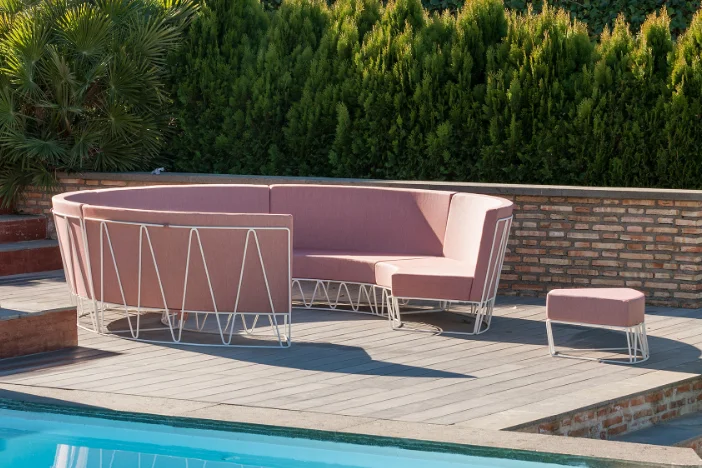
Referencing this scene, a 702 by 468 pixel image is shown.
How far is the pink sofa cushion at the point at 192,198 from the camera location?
32.2 feet

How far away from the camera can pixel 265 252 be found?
811 cm

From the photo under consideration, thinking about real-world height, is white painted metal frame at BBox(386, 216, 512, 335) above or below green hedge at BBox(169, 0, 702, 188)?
below

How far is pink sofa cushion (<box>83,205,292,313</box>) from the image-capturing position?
8.09 meters

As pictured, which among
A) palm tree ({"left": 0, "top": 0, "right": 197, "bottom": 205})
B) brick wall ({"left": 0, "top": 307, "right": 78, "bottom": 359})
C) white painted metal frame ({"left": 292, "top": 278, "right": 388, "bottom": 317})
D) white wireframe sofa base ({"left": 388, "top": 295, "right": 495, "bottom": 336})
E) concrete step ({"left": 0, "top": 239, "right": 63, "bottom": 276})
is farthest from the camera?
palm tree ({"left": 0, "top": 0, "right": 197, "bottom": 205})

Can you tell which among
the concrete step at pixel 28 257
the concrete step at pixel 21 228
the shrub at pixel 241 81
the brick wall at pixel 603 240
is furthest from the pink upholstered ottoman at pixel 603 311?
the concrete step at pixel 21 228

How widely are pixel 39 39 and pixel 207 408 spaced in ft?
22.6

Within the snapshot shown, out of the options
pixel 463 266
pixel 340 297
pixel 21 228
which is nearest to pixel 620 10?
pixel 340 297

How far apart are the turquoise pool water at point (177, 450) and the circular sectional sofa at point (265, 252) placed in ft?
7.24

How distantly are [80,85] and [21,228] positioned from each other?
1.65 metres

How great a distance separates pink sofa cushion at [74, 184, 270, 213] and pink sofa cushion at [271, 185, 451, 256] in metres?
0.18

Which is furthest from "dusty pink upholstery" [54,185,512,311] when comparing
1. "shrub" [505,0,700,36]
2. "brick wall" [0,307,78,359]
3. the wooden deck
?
"shrub" [505,0,700,36]

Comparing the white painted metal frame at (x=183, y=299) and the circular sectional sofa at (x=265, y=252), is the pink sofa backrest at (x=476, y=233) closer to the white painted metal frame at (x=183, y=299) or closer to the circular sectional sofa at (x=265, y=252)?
the circular sectional sofa at (x=265, y=252)

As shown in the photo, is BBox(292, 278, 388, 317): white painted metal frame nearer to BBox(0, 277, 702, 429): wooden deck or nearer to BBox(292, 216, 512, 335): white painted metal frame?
BBox(292, 216, 512, 335): white painted metal frame

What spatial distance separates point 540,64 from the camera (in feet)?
37.1
